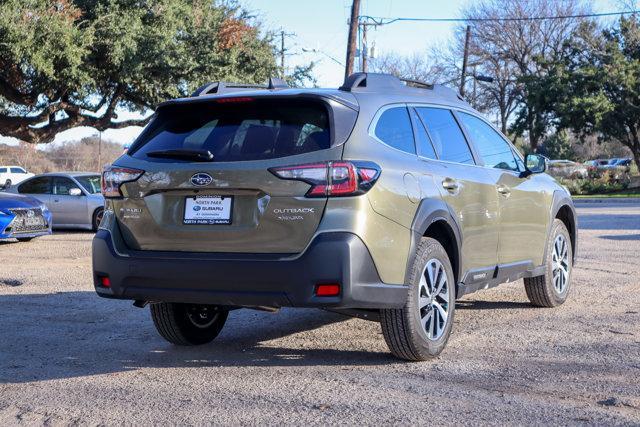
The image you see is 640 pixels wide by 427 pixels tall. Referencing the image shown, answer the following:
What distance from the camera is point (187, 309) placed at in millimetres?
6652

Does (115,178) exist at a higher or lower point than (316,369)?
higher

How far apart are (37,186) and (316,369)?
1551cm

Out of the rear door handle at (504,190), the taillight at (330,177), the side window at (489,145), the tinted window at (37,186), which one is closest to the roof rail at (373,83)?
the side window at (489,145)

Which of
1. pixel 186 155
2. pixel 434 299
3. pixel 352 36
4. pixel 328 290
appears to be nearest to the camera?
pixel 328 290

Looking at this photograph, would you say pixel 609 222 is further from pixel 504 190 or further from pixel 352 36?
pixel 504 190

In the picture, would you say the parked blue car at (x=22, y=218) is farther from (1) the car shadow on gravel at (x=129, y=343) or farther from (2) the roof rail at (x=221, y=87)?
(2) the roof rail at (x=221, y=87)

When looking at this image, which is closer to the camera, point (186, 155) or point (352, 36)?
point (186, 155)

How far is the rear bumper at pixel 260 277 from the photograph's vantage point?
5129 millimetres

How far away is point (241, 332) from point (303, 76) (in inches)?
846

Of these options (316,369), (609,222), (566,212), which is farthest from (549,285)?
(609,222)

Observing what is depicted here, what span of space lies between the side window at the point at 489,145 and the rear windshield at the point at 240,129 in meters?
2.03

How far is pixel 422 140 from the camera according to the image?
6277 mm

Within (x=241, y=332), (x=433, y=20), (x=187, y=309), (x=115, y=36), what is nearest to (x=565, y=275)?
(x=241, y=332)

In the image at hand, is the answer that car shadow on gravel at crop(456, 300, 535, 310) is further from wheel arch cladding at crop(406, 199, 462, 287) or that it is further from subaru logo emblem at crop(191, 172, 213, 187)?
subaru logo emblem at crop(191, 172, 213, 187)
